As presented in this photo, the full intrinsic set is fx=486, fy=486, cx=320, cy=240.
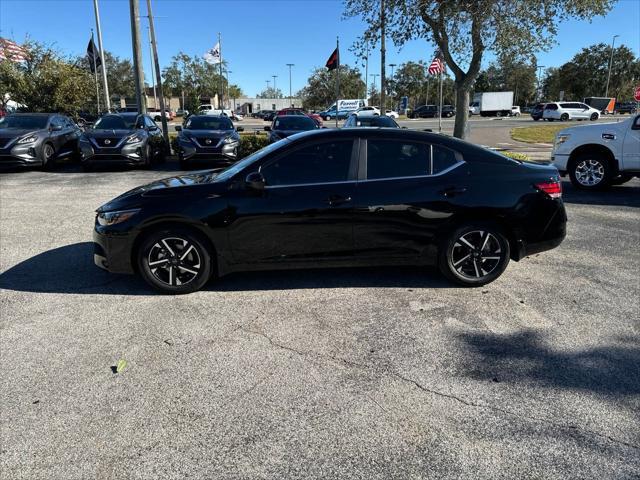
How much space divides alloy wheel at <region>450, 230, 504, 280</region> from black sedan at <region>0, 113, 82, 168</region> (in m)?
12.4

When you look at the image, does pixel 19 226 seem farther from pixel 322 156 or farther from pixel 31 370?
pixel 322 156

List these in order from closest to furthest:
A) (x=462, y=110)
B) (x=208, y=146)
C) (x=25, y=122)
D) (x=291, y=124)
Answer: (x=208, y=146), (x=25, y=122), (x=291, y=124), (x=462, y=110)

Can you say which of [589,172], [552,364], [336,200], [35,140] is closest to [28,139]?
[35,140]

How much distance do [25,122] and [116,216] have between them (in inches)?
455

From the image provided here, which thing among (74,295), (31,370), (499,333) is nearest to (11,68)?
(74,295)

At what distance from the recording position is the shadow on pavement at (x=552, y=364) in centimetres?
317

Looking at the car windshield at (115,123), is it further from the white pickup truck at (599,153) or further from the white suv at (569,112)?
the white suv at (569,112)

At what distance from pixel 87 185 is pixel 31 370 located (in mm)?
8669

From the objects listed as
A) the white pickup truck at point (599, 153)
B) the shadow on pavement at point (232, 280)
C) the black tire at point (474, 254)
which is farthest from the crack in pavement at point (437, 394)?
the white pickup truck at point (599, 153)

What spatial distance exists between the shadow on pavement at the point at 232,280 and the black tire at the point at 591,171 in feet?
21.8

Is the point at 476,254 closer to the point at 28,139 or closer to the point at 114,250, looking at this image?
the point at 114,250

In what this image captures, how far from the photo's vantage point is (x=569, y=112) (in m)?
48.2

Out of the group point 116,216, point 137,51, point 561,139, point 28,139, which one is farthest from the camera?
point 137,51

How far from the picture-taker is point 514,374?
10.8 feet
